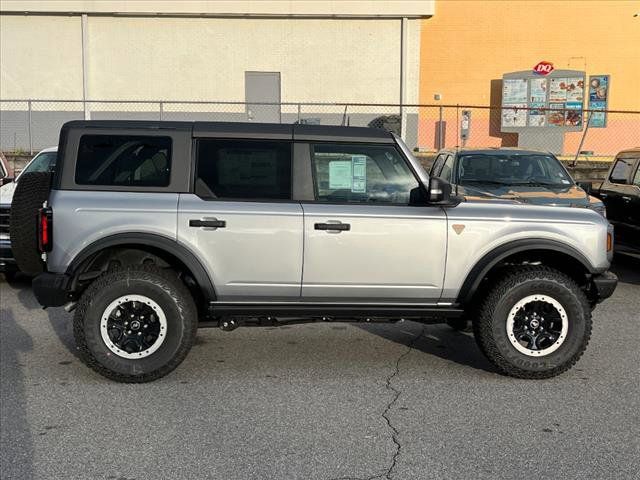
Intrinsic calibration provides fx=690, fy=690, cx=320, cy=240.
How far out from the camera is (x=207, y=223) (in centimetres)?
508

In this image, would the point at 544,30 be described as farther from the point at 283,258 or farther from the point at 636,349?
the point at 283,258

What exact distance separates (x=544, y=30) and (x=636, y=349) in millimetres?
18656

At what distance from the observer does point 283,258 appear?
515cm

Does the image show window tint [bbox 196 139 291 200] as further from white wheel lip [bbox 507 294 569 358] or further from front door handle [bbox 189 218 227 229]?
white wheel lip [bbox 507 294 569 358]

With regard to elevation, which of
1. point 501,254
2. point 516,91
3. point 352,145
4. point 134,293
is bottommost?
point 134,293

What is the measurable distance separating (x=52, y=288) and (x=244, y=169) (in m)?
1.66

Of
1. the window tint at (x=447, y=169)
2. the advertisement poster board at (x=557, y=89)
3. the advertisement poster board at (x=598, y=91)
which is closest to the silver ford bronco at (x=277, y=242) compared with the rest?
the window tint at (x=447, y=169)

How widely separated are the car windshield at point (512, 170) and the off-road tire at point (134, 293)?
5.48 m

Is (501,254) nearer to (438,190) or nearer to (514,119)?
(438,190)

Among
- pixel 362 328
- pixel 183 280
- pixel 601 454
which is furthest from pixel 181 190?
pixel 601 454

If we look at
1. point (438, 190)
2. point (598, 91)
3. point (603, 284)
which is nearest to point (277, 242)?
point (438, 190)

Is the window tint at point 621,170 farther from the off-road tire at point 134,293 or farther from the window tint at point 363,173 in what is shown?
the off-road tire at point 134,293

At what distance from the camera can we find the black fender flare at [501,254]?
5203mm

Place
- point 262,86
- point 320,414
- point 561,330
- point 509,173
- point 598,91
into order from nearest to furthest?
point 320,414, point 561,330, point 509,173, point 262,86, point 598,91
